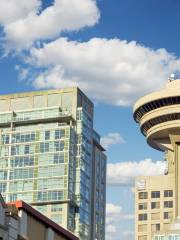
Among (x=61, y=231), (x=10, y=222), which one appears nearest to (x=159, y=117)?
(x=61, y=231)

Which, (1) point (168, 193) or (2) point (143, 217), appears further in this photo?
(1) point (168, 193)

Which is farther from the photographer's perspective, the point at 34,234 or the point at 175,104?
the point at 175,104

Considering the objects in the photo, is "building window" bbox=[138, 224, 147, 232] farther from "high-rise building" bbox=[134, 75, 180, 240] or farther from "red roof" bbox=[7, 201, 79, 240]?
"red roof" bbox=[7, 201, 79, 240]

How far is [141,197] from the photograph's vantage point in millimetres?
193125

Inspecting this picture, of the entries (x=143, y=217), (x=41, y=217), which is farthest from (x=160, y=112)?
(x=41, y=217)

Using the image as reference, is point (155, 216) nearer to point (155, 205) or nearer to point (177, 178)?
point (155, 205)

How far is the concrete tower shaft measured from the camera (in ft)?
614

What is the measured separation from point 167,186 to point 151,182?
15.4ft

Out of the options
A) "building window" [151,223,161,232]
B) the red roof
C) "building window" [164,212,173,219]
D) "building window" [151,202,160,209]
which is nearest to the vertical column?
"building window" [164,212,173,219]

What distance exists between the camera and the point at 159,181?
19450cm

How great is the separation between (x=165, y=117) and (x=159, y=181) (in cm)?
1900

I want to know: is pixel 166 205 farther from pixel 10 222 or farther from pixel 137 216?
pixel 10 222

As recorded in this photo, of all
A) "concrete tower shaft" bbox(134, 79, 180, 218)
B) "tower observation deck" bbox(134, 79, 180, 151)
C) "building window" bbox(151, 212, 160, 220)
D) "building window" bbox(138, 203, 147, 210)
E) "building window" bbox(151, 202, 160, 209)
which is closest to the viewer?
"tower observation deck" bbox(134, 79, 180, 151)

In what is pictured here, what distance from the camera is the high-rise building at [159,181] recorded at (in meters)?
187
